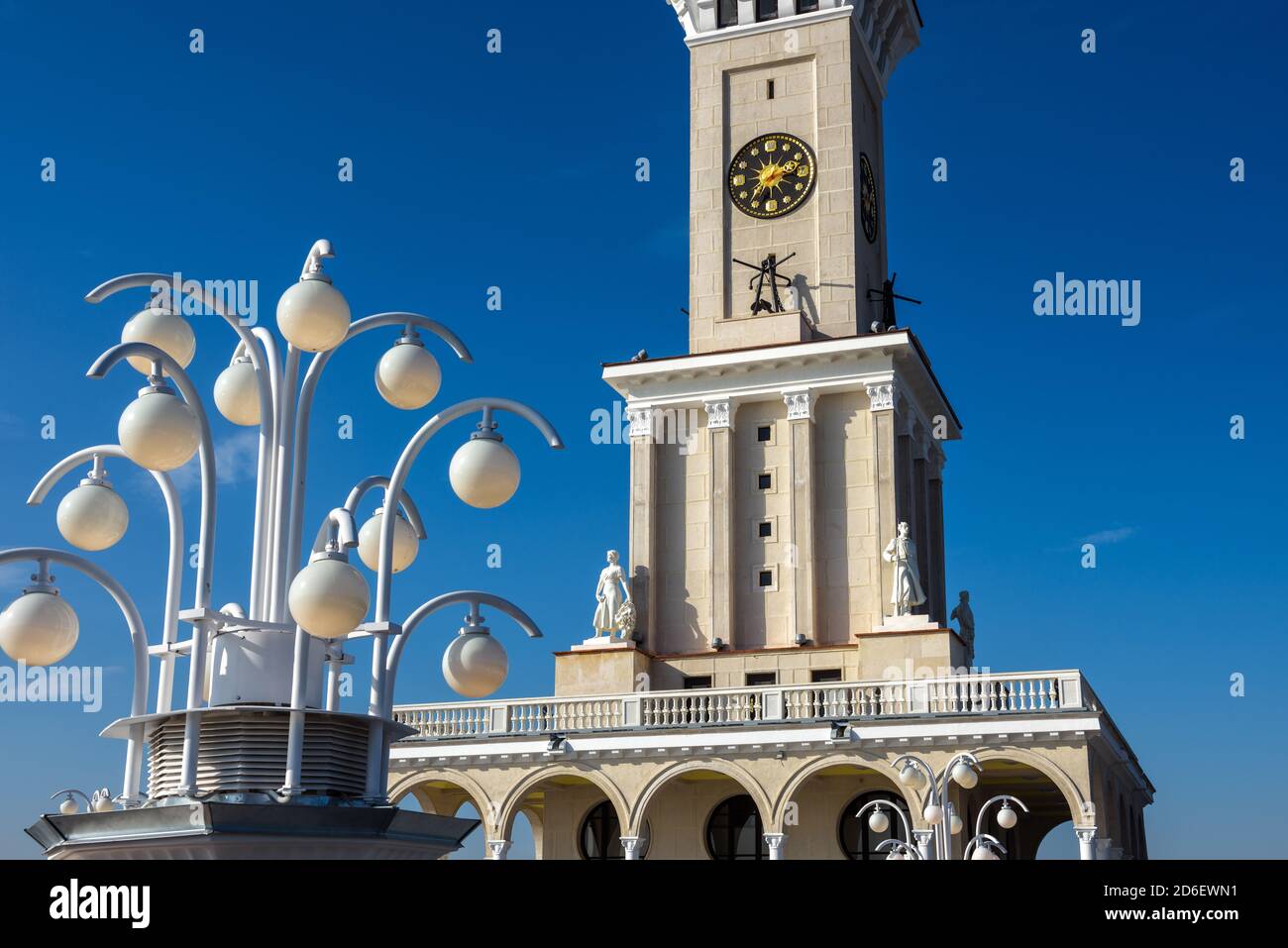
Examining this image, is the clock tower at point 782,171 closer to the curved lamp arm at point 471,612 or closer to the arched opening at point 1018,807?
the arched opening at point 1018,807

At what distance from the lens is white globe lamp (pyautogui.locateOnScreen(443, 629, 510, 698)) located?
39.7 feet

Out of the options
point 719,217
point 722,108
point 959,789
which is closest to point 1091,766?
point 959,789

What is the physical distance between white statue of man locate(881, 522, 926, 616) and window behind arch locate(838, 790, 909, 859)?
4.76m

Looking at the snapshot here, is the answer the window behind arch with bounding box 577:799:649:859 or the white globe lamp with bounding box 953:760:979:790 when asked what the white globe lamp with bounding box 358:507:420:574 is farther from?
the window behind arch with bounding box 577:799:649:859

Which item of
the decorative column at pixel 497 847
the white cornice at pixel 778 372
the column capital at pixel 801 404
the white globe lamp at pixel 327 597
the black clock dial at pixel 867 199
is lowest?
the decorative column at pixel 497 847

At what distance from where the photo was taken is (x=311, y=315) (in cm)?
1131

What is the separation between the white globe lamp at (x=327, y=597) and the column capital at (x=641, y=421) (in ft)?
112

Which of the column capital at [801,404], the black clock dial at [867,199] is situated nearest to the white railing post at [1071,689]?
the column capital at [801,404]

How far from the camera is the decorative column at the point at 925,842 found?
2902 centimetres

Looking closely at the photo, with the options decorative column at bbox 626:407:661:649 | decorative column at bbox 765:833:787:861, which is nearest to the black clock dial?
decorative column at bbox 626:407:661:649
